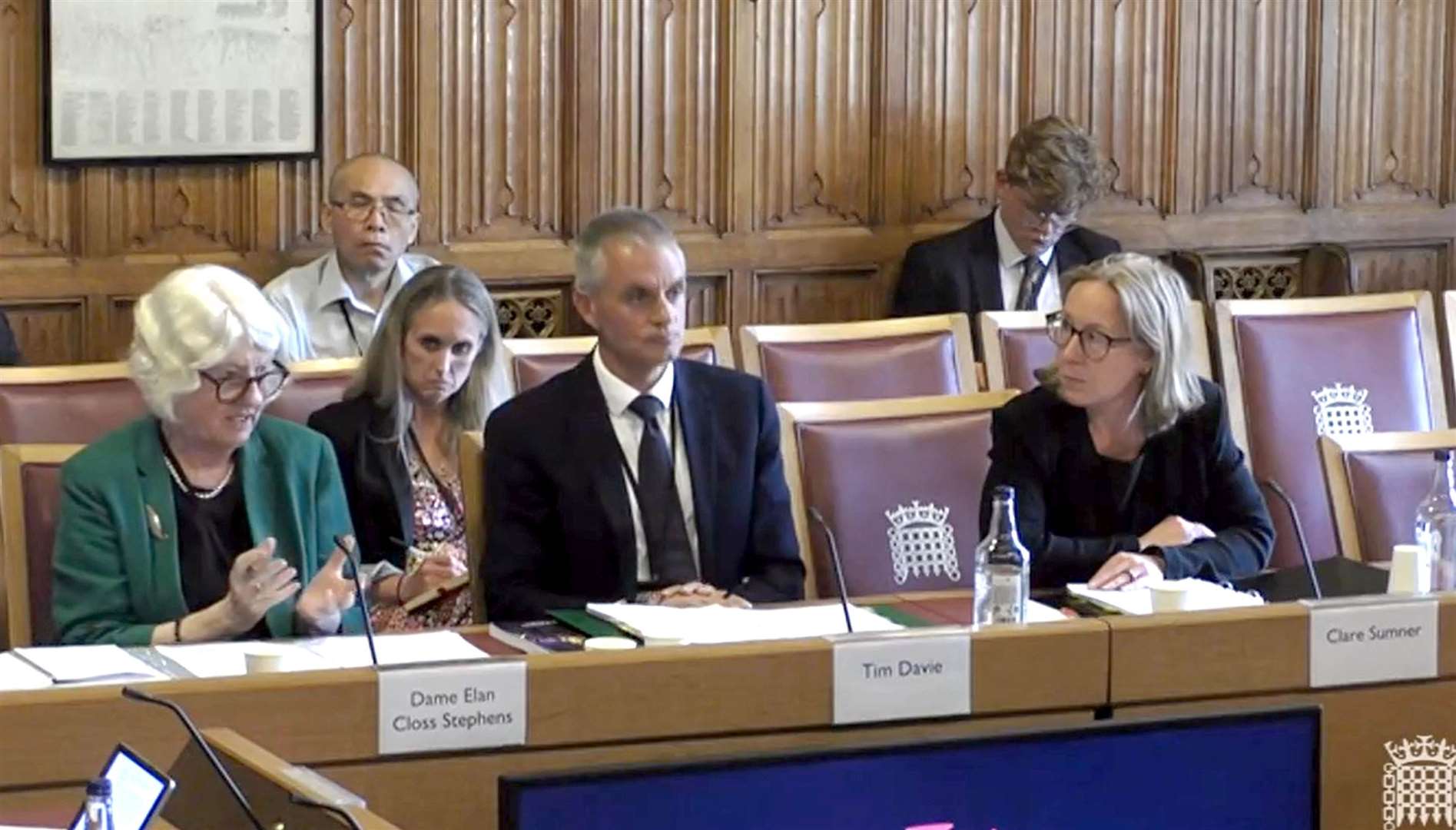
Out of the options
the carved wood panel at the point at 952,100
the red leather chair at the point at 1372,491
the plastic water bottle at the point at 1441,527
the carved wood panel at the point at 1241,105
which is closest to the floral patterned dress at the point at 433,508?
the red leather chair at the point at 1372,491

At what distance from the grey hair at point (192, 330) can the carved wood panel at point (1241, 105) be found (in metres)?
4.08

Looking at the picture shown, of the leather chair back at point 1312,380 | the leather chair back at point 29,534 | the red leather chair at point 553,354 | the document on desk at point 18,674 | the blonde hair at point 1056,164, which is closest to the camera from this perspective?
the document on desk at point 18,674

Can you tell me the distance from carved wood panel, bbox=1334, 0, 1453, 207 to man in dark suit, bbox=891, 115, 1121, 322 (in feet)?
Result: 4.13

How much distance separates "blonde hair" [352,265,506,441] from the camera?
15.3 feet

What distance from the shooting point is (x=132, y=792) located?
7.87 ft

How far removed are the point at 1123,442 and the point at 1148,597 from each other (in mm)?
625

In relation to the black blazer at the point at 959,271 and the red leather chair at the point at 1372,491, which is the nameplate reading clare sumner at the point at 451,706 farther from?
the black blazer at the point at 959,271

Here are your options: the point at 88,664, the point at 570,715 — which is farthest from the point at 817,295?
the point at 570,715

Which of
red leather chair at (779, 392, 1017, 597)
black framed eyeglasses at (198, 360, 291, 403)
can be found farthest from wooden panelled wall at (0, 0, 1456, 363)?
black framed eyeglasses at (198, 360, 291, 403)

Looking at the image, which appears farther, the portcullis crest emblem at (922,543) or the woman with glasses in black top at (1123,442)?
the portcullis crest emblem at (922,543)

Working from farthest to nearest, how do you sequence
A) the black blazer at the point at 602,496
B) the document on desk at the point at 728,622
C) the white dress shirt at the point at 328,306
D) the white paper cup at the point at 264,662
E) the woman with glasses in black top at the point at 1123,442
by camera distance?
the white dress shirt at the point at 328,306, the woman with glasses in black top at the point at 1123,442, the black blazer at the point at 602,496, the document on desk at the point at 728,622, the white paper cup at the point at 264,662

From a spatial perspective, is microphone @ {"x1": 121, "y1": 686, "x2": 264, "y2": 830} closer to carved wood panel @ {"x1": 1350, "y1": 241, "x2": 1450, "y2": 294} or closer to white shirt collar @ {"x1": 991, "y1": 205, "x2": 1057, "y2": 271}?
white shirt collar @ {"x1": 991, "y1": 205, "x2": 1057, "y2": 271}

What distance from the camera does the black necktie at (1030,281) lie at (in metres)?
6.64

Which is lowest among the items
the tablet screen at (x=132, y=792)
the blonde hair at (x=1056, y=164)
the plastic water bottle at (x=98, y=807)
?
the tablet screen at (x=132, y=792)
